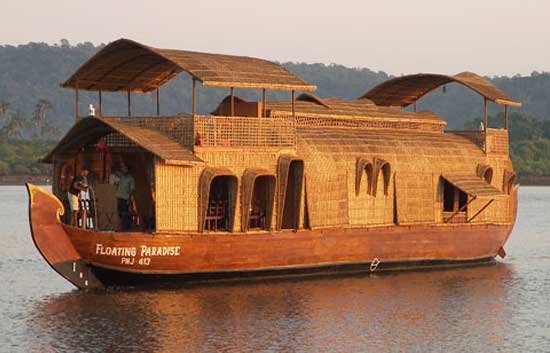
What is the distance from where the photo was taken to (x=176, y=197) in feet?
76.6

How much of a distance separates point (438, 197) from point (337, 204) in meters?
3.87

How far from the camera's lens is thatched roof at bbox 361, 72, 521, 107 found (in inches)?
1241

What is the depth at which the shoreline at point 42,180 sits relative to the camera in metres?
92.4

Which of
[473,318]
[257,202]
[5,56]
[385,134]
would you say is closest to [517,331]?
[473,318]

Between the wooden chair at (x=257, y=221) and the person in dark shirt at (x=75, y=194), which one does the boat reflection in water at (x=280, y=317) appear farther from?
the person in dark shirt at (x=75, y=194)

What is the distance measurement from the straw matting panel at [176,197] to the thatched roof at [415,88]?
33.6ft

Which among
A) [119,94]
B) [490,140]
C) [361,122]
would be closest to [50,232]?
[361,122]

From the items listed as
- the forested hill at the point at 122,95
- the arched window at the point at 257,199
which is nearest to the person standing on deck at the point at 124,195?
the arched window at the point at 257,199

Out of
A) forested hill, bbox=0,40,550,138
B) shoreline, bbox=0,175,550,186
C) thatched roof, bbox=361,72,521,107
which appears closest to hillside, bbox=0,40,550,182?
forested hill, bbox=0,40,550,138

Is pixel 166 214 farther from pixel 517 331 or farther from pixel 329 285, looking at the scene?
pixel 517 331

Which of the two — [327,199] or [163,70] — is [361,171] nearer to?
[327,199]

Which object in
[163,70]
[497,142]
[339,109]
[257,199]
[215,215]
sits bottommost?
[215,215]

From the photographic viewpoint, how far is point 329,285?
25.6 metres

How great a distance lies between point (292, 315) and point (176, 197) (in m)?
3.63
